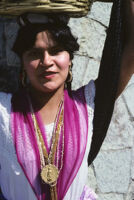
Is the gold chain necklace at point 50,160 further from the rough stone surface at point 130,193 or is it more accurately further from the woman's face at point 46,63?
the rough stone surface at point 130,193

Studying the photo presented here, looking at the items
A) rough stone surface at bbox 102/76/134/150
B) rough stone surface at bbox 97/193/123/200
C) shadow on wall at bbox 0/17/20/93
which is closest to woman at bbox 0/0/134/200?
shadow on wall at bbox 0/17/20/93

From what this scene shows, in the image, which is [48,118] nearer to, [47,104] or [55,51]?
[47,104]

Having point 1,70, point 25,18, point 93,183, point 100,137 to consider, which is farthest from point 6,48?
point 93,183

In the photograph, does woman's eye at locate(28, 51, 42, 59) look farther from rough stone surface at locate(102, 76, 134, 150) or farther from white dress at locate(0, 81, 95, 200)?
rough stone surface at locate(102, 76, 134, 150)

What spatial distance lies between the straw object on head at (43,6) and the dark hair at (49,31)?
0.28 feet

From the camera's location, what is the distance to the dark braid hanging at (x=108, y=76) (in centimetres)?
187

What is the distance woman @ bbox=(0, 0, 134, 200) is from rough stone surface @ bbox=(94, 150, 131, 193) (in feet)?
2.84

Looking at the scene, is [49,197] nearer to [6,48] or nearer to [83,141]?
[83,141]

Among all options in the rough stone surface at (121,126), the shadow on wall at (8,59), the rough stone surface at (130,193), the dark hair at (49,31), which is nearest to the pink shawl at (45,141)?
the dark hair at (49,31)

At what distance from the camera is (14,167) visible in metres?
1.88

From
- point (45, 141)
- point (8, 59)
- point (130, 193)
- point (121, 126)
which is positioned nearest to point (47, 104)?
point (45, 141)

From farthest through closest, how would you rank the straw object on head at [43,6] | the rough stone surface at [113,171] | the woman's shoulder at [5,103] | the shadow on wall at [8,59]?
1. the rough stone surface at [113,171]
2. the shadow on wall at [8,59]
3. the woman's shoulder at [5,103]
4. the straw object on head at [43,6]

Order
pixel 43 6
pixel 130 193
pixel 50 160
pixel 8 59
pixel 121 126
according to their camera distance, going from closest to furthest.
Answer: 1. pixel 43 6
2. pixel 50 160
3. pixel 8 59
4. pixel 121 126
5. pixel 130 193

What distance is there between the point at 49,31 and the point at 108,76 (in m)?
0.35
